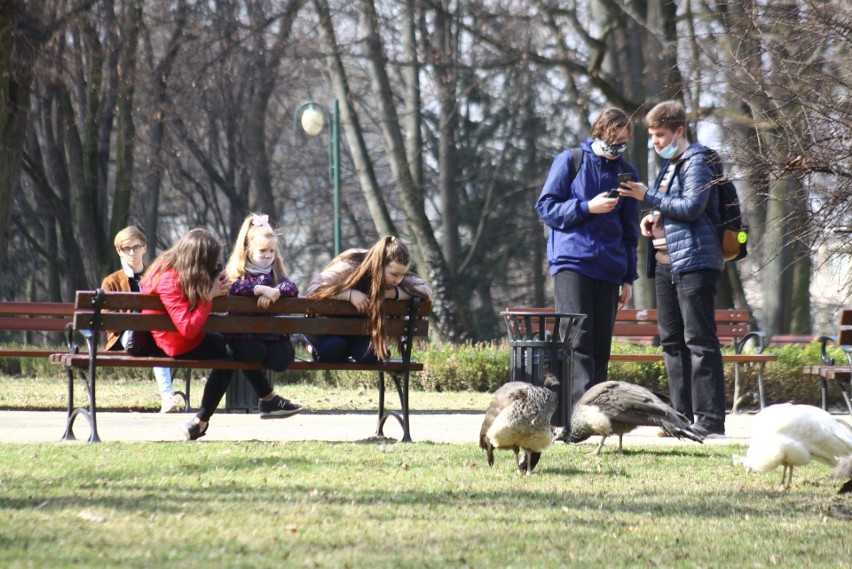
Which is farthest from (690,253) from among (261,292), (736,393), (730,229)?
(736,393)

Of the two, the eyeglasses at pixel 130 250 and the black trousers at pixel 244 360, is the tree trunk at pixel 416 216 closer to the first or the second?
the eyeglasses at pixel 130 250

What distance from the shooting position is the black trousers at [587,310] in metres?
Answer: 8.27

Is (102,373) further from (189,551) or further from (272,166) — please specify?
(272,166)

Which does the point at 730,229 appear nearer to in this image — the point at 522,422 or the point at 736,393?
the point at 522,422

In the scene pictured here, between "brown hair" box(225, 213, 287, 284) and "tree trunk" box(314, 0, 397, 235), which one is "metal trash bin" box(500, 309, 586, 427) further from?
"tree trunk" box(314, 0, 397, 235)

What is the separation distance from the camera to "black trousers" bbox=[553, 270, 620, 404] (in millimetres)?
8266

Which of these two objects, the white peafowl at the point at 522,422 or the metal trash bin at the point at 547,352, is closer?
the white peafowl at the point at 522,422

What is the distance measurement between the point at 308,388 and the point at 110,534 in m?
10.5

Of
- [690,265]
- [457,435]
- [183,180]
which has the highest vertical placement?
A: [183,180]

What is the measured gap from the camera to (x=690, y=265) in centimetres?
832

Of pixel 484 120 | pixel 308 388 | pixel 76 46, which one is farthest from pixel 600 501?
pixel 484 120

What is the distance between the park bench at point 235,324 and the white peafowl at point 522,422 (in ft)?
6.34

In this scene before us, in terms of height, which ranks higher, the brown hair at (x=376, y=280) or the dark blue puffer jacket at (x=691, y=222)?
the dark blue puffer jacket at (x=691, y=222)

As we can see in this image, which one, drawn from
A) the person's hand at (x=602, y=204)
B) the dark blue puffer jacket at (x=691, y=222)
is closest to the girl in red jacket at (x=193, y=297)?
the person's hand at (x=602, y=204)
